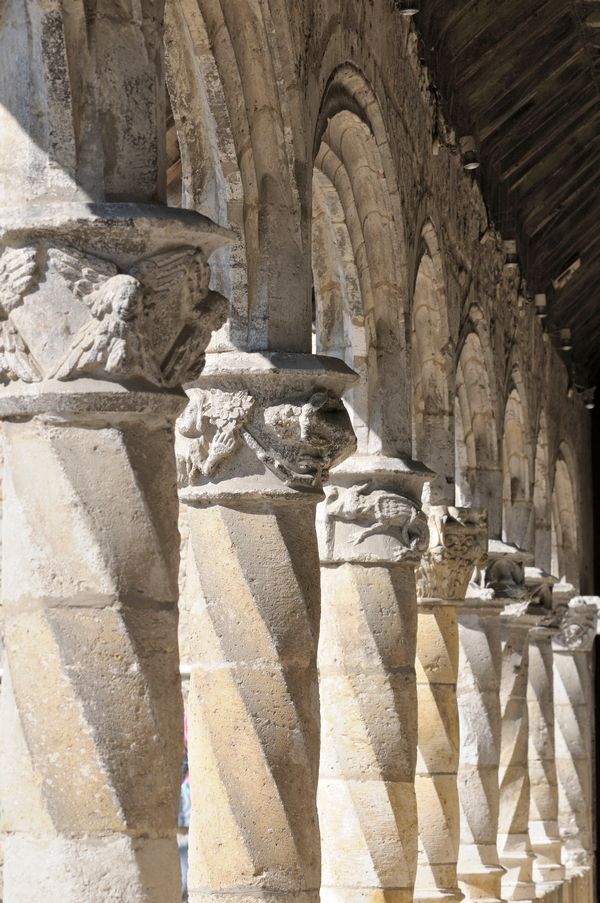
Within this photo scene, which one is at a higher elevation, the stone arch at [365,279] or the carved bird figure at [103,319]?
the stone arch at [365,279]

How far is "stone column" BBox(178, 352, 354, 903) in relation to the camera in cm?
574

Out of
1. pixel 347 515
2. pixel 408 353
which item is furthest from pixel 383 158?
pixel 347 515

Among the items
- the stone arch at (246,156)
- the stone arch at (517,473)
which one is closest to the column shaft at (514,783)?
the stone arch at (517,473)

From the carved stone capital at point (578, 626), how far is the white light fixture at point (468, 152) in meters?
7.63

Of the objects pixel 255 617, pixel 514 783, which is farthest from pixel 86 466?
pixel 514 783

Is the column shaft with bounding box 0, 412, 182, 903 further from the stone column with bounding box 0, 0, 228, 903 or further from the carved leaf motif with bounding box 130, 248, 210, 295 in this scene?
the carved leaf motif with bounding box 130, 248, 210, 295

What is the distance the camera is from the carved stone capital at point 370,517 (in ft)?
25.5

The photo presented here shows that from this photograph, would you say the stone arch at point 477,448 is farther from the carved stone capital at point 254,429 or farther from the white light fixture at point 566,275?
the carved stone capital at point 254,429

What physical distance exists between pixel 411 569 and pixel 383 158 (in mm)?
1747

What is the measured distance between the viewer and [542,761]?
1537 cm

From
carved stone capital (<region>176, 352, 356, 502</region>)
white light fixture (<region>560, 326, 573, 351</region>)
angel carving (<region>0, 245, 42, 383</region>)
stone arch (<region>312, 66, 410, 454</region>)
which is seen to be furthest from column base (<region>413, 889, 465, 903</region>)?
white light fixture (<region>560, 326, 573, 351</region>)

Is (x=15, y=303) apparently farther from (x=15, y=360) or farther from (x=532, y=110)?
(x=532, y=110)

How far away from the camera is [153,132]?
4387 millimetres

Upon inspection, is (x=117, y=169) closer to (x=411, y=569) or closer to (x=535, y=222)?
(x=411, y=569)
